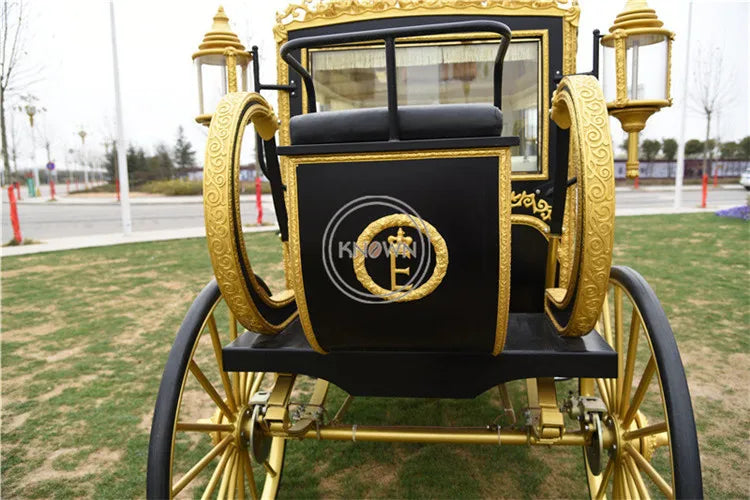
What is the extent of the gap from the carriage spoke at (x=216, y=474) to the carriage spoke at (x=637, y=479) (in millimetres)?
1548

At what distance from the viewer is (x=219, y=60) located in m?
2.73

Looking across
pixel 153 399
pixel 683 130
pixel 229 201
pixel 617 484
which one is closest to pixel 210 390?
pixel 229 201

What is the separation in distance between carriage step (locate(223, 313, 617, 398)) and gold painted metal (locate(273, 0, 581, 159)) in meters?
1.15

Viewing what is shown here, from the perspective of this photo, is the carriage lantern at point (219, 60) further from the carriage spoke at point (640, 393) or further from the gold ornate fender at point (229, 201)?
the carriage spoke at point (640, 393)

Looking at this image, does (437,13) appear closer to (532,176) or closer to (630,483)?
(532,176)

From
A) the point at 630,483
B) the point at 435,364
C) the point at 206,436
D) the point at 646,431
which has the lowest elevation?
the point at 206,436

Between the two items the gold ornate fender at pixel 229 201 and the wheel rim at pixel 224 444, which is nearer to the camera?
the gold ornate fender at pixel 229 201

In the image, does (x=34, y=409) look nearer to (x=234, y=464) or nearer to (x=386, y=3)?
(x=234, y=464)

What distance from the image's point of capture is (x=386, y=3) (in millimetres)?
2691

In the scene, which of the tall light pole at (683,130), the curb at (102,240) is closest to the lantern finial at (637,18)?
the curb at (102,240)

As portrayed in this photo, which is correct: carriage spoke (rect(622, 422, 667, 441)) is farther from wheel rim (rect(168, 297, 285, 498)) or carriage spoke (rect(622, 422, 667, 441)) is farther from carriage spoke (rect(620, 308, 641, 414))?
wheel rim (rect(168, 297, 285, 498))

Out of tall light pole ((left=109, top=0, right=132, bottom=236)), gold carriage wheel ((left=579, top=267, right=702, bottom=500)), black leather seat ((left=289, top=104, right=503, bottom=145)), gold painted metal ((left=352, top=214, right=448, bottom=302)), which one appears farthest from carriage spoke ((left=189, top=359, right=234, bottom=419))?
tall light pole ((left=109, top=0, right=132, bottom=236))

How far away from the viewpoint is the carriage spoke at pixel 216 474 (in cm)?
199

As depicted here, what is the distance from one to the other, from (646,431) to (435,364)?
754 mm
